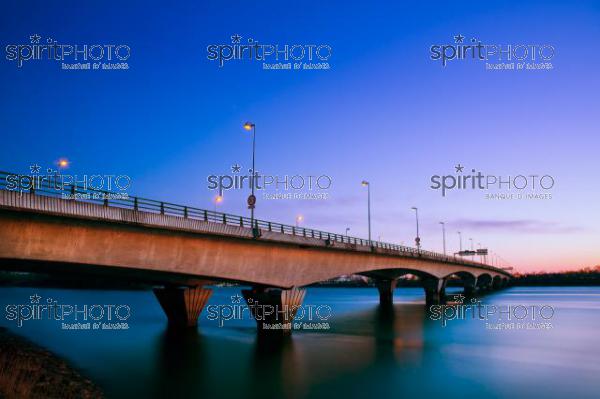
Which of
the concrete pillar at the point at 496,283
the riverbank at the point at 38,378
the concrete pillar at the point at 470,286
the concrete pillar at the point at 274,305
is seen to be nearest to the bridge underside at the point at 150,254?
the concrete pillar at the point at 274,305

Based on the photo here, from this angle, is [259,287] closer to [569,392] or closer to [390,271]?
[569,392]

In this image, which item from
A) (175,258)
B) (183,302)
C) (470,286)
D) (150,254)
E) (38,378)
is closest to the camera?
(38,378)

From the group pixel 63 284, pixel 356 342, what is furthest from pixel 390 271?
pixel 63 284

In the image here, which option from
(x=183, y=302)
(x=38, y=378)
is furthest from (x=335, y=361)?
(x=183, y=302)

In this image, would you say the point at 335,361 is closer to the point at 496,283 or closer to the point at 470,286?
the point at 470,286

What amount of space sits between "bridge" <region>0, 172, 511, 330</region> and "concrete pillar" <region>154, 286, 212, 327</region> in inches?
3.3

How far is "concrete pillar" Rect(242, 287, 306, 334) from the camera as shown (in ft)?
114

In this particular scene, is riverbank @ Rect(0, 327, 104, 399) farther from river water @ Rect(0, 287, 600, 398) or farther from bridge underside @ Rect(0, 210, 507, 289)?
bridge underside @ Rect(0, 210, 507, 289)

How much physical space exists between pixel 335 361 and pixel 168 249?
11.7m

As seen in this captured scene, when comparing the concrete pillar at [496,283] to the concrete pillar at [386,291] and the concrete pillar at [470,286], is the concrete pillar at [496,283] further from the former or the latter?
the concrete pillar at [386,291]

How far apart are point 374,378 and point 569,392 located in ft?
28.3

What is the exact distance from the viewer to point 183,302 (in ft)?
130

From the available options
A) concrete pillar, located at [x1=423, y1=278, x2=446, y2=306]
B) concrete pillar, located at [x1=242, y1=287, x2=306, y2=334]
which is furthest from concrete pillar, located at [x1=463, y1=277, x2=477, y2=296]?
concrete pillar, located at [x1=242, y1=287, x2=306, y2=334]

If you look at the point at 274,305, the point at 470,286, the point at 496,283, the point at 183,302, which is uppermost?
the point at 274,305
